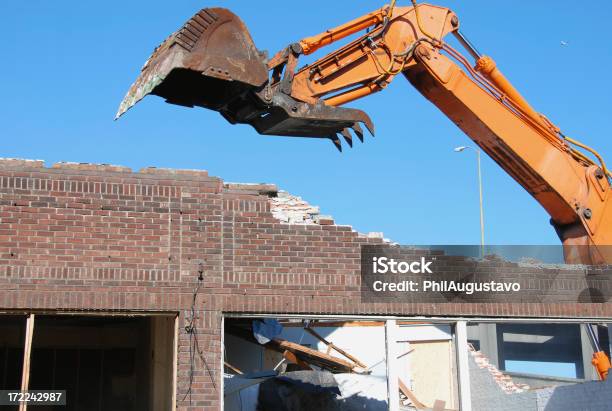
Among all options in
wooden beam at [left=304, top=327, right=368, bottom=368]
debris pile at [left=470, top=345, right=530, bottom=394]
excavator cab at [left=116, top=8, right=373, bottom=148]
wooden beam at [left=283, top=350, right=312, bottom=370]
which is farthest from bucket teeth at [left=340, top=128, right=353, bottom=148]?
debris pile at [left=470, top=345, right=530, bottom=394]

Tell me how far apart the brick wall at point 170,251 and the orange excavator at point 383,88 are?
3.86 ft

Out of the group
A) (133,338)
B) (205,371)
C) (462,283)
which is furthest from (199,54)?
(133,338)

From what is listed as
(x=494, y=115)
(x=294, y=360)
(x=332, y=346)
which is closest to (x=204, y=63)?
(x=494, y=115)

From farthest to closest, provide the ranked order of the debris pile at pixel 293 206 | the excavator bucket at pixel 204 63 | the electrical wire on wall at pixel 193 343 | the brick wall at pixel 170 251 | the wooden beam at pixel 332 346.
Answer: the wooden beam at pixel 332 346 < the debris pile at pixel 293 206 < the electrical wire on wall at pixel 193 343 < the brick wall at pixel 170 251 < the excavator bucket at pixel 204 63

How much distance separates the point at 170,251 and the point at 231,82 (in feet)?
7.65

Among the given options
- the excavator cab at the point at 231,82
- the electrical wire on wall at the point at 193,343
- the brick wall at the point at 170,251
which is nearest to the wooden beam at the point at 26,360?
the brick wall at the point at 170,251

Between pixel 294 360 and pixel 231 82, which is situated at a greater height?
pixel 231 82

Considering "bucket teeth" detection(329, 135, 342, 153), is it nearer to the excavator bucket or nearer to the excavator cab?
the excavator cab

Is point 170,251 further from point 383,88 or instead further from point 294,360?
point 294,360

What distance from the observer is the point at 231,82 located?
11578 millimetres

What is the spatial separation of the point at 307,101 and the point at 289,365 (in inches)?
340

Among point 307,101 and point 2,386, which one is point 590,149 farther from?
point 2,386

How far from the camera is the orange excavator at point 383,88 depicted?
11.3 meters

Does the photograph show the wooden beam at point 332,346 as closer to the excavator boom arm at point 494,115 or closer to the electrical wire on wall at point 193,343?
the excavator boom arm at point 494,115
